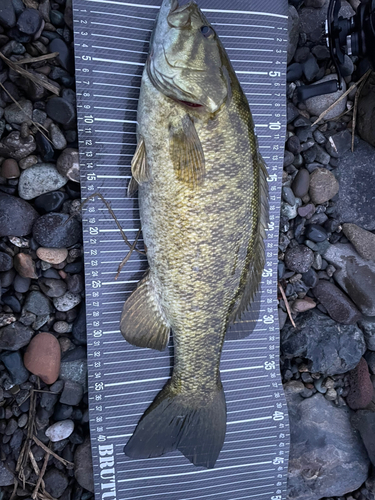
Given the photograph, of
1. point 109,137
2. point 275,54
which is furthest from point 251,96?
point 109,137

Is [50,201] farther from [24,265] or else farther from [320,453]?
[320,453]

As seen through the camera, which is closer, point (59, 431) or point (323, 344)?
point (59, 431)

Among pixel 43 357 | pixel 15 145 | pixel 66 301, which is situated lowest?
pixel 43 357

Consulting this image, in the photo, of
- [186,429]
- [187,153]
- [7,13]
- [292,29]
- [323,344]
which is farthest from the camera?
[323,344]

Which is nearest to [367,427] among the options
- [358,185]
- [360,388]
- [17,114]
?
[360,388]

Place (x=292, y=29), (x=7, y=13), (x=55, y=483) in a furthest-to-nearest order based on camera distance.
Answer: (x=292, y=29) < (x=55, y=483) < (x=7, y=13)

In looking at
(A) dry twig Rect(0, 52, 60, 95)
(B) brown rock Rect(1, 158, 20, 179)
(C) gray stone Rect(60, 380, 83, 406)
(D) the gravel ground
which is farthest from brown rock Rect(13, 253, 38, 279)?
(A) dry twig Rect(0, 52, 60, 95)

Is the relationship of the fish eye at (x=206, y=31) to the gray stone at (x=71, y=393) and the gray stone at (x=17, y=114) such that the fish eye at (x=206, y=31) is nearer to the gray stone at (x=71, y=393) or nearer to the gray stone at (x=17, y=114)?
the gray stone at (x=17, y=114)
